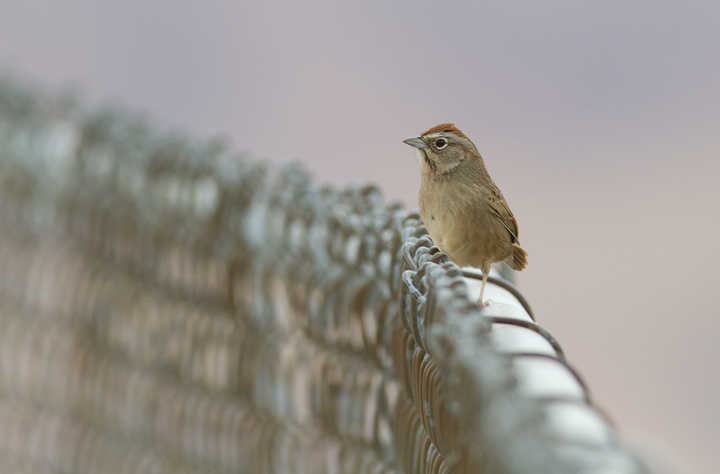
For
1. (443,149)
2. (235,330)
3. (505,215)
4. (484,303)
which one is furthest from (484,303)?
(235,330)

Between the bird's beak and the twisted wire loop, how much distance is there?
0.17 metres

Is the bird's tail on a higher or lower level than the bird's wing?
lower

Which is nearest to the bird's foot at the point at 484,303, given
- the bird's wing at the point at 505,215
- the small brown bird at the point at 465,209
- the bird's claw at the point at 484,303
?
the bird's claw at the point at 484,303

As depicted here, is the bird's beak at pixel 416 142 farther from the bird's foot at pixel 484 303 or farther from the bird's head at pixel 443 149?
the bird's foot at pixel 484 303

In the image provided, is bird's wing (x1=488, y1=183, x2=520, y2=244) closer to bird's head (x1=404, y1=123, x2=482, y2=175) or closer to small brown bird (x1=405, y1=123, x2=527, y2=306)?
small brown bird (x1=405, y1=123, x2=527, y2=306)

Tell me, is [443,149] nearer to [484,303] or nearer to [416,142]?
[416,142]

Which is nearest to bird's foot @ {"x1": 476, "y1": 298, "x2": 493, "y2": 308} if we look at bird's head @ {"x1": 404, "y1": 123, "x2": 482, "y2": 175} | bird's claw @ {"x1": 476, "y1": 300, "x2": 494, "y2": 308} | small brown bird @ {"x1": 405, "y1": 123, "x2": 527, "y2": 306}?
bird's claw @ {"x1": 476, "y1": 300, "x2": 494, "y2": 308}

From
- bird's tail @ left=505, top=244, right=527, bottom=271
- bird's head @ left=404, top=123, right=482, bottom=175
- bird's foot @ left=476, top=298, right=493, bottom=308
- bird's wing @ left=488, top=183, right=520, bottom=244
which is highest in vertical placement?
bird's head @ left=404, top=123, right=482, bottom=175

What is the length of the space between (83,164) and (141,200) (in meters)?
0.43

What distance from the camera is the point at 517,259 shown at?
154cm

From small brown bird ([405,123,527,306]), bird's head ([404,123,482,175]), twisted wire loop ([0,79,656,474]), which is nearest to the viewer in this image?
twisted wire loop ([0,79,656,474])

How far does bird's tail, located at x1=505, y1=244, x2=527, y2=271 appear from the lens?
152cm

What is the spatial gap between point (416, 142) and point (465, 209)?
0.28 metres

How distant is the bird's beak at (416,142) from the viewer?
1699 millimetres
